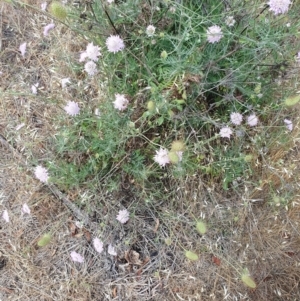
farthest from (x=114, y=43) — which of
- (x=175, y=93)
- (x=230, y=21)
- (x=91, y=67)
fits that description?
(x=230, y=21)

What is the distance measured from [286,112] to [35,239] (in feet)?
4.56

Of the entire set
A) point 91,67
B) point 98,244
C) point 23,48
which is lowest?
point 98,244

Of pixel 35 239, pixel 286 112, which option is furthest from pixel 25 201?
pixel 286 112

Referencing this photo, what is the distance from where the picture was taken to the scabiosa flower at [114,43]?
5.26ft

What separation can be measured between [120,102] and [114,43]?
236mm

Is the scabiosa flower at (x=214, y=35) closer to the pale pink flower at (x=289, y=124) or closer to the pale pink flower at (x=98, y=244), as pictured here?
the pale pink flower at (x=289, y=124)

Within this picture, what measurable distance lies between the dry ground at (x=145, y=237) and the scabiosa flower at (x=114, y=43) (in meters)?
0.31

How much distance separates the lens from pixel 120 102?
1.68m

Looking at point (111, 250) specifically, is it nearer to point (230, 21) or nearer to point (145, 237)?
point (145, 237)

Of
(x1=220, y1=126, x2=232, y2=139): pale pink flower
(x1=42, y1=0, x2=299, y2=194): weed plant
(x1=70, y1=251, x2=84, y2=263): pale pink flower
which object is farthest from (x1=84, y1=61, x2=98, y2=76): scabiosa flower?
(x1=70, y1=251, x2=84, y2=263): pale pink flower

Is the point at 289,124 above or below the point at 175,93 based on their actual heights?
below

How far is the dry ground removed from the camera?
1.89 metres

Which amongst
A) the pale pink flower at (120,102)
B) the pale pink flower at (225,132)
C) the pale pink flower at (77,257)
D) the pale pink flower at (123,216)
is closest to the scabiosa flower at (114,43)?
the pale pink flower at (120,102)

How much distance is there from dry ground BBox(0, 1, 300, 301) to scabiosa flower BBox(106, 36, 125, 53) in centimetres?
31
